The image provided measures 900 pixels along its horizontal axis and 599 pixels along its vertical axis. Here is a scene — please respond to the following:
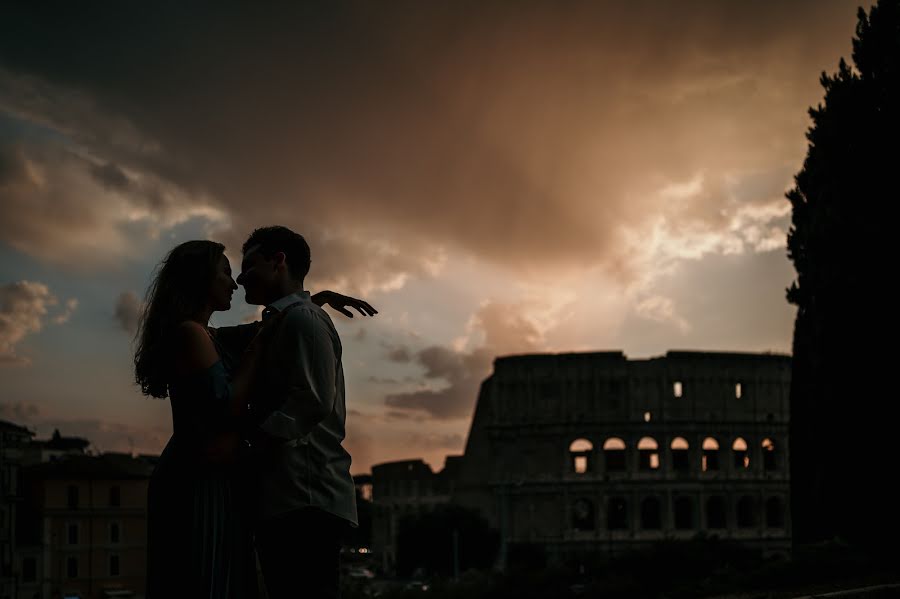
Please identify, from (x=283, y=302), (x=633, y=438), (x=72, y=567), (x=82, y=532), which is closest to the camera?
(x=283, y=302)

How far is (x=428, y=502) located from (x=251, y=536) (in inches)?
4318

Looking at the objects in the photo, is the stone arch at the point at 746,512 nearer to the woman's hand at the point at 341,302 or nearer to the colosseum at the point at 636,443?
the colosseum at the point at 636,443

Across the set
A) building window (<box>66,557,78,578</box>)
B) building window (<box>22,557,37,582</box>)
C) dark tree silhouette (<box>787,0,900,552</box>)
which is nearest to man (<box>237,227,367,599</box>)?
dark tree silhouette (<box>787,0,900,552</box>)

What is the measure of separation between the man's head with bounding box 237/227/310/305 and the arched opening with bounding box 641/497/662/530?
7312cm

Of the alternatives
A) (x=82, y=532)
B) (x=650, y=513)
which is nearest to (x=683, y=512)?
(x=650, y=513)

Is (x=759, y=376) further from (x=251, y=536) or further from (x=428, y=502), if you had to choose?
(x=251, y=536)

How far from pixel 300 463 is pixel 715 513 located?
76.6 meters

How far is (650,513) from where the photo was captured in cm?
7538

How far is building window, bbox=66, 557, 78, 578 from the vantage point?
52375 millimetres

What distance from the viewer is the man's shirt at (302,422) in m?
3.90

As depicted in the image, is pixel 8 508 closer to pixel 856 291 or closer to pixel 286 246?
pixel 856 291

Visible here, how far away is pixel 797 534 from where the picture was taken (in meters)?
27.3

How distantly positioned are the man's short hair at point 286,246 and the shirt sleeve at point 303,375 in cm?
36

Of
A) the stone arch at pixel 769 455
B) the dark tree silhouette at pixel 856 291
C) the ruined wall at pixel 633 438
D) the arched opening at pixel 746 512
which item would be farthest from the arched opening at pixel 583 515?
the dark tree silhouette at pixel 856 291
